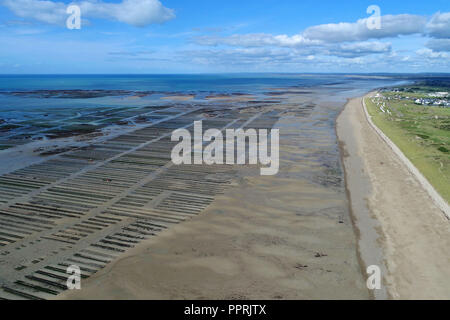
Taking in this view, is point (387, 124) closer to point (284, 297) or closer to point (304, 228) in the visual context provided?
point (304, 228)

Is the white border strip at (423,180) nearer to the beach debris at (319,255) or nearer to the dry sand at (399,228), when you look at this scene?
the dry sand at (399,228)

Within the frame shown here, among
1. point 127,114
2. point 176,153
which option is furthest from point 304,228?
point 127,114

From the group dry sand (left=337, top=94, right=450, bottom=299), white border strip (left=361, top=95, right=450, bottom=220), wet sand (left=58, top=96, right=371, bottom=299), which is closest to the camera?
wet sand (left=58, top=96, right=371, bottom=299)

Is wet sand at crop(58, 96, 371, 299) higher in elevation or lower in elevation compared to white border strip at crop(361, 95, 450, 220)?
lower

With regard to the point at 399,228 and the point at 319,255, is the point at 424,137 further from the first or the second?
the point at 319,255

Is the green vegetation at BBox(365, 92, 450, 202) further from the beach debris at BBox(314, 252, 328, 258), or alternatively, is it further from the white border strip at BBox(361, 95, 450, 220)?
the beach debris at BBox(314, 252, 328, 258)

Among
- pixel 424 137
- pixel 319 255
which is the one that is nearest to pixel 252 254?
pixel 319 255

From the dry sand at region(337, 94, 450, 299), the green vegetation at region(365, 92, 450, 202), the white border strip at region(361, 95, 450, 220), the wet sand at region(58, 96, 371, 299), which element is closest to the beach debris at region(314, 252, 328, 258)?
the wet sand at region(58, 96, 371, 299)
